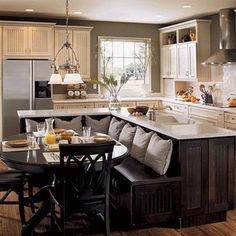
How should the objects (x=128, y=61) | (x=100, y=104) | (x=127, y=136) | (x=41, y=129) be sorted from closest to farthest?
(x=41, y=129)
(x=127, y=136)
(x=100, y=104)
(x=128, y=61)

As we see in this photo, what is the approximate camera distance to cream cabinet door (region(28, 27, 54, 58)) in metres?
7.15

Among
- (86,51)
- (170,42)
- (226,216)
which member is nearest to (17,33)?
(86,51)

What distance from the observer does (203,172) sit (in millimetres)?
3646

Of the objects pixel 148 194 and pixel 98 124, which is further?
pixel 98 124

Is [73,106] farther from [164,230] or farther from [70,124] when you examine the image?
[164,230]

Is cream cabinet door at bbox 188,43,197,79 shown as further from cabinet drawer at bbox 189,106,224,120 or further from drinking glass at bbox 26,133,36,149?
drinking glass at bbox 26,133,36,149

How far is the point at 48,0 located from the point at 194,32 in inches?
123

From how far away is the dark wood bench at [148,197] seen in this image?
11.4ft

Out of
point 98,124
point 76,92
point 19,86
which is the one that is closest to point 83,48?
point 76,92

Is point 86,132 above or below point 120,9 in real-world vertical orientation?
below

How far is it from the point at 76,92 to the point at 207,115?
9.08 feet

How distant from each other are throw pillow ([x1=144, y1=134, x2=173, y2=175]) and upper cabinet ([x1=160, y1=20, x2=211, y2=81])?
148 inches

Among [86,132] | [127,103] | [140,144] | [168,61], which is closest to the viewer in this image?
[86,132]

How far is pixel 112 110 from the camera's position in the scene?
228 inches
